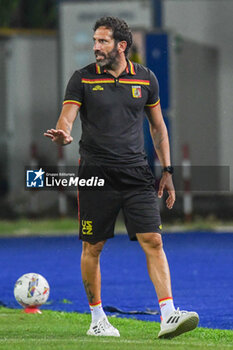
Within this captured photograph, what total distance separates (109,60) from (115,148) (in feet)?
1.90

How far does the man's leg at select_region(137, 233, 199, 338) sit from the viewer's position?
7.15 meters

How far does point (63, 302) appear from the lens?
10.3 meters

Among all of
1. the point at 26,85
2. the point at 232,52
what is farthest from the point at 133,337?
the point at 26,85

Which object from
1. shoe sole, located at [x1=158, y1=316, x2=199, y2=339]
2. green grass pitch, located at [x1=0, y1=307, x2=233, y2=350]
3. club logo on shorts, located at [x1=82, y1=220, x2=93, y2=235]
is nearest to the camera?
green grass pitch, located at [x1=0, y1=307, x2=233, y2=350]

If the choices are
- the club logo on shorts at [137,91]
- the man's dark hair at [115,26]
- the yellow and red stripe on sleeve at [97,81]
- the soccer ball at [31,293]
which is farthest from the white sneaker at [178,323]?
the soccer ball at [31,293]

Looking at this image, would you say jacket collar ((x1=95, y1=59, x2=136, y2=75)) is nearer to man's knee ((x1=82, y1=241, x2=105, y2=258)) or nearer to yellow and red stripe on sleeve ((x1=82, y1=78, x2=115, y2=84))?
yellow and red stripe on sleeve ((x1=82, y1=78, x2=115, y2=84))

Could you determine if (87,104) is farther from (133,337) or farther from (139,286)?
(139,286)

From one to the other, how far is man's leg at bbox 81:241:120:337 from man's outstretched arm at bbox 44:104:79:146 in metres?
0.85

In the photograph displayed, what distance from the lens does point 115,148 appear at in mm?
7352

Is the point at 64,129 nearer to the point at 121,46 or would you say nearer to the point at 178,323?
the point at 121,46

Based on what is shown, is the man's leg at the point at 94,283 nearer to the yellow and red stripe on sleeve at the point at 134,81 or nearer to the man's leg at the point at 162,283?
the man's leg at the point at 162,283

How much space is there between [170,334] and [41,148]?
39.4 ft

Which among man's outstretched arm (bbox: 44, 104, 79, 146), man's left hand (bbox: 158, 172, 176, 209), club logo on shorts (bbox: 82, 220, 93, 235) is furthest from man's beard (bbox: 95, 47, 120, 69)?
club logo on shorts (bbox: 82, 220, 93, 235)

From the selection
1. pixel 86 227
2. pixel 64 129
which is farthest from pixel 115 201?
pixel 64 129
